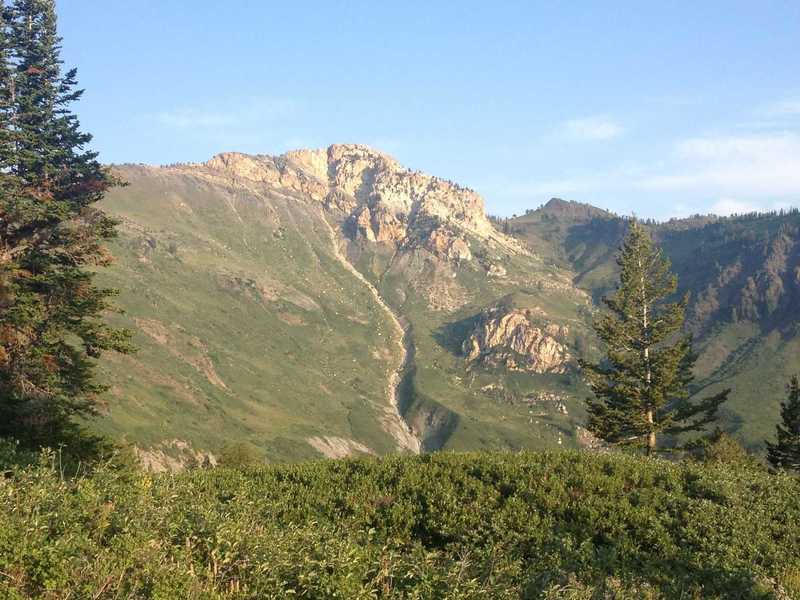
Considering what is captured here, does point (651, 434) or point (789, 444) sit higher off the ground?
point (651, 434)

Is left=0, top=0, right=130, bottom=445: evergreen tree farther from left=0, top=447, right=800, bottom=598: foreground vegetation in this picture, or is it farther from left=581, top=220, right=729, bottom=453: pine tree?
left=581, top=220, right=729, bottom=453: pine tree

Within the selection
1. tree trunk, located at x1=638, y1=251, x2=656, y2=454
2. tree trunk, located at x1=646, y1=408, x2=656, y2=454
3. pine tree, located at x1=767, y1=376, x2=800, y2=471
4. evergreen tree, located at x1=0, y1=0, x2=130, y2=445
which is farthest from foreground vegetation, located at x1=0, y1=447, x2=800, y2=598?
pine tree, located at x1=767, y1=376, x2=800, y2=471

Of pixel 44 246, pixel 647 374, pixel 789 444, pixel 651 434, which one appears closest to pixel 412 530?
pixel 44 246

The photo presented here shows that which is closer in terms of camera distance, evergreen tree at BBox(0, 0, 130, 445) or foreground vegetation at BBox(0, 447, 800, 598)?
foreground vegetation at BBox(0, 447, 800, 598)

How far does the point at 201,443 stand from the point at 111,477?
492 feet

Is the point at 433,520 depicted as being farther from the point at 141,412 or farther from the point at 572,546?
the point at 141,412

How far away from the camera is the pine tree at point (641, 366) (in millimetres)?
42250

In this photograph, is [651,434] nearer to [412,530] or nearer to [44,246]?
[412,530]

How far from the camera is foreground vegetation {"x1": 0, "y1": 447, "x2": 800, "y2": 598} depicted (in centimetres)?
834

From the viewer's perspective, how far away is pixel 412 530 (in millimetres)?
13633

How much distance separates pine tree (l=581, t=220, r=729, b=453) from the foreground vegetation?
25122 millimetres

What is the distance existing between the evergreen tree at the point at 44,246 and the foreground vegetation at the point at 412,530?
11.5m

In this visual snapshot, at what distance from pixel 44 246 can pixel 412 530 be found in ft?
82.0

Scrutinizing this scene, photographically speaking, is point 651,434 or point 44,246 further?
point 651,434
